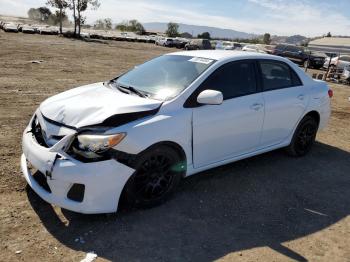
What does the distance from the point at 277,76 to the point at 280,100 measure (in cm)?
39

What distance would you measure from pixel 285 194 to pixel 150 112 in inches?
83.9

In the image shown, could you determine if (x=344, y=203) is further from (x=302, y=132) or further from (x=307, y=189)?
(x=302, y=132)

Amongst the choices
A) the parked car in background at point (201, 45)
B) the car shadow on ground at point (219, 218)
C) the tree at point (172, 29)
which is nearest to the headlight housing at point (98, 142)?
the car shadow on ground at point (219, 218)

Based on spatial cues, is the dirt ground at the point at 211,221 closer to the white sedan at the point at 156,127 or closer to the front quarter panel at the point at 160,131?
the white sedan at the point at 156,127

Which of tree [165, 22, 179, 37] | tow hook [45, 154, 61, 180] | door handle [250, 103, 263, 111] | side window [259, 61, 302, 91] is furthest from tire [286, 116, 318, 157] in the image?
tree [165, 22, 179, 37]

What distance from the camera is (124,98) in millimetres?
4258

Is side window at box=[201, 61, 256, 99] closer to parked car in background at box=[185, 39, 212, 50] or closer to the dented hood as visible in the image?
the dented hood

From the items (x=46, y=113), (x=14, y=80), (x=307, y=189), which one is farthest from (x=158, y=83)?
(x=14, y=80)

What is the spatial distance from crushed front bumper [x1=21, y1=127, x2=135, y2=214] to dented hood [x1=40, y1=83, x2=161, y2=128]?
1.24ft

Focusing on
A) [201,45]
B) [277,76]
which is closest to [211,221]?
[277,76]

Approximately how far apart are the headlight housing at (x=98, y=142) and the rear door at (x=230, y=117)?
3.38ft

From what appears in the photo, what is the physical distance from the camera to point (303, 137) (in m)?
6.22

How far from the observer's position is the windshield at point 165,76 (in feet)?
14.6

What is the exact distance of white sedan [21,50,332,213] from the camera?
362cm
